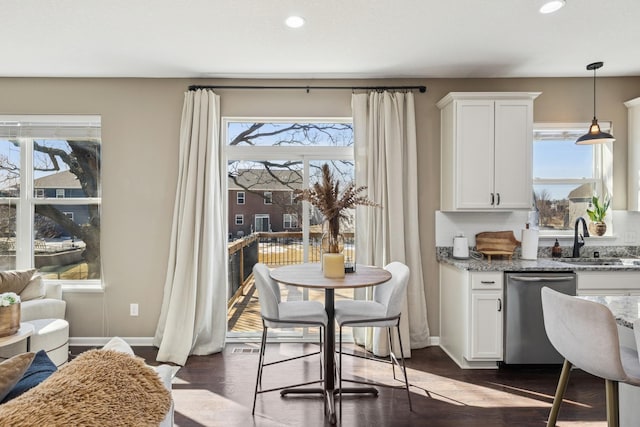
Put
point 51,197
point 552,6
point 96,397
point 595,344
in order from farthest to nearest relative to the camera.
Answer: point 51,197
point 552,6
point 595,344
point 96,397

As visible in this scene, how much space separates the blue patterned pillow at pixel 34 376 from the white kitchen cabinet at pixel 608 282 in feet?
11.4

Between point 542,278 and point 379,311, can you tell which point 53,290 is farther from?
point 542,278

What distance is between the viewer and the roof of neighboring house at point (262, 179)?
11.8ft

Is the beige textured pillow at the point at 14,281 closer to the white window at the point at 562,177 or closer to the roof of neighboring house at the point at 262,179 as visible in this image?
the roof of neighboring house at the point at 262,179

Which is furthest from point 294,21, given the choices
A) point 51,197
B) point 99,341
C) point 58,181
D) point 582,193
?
point 99,341

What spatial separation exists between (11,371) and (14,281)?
2685mm

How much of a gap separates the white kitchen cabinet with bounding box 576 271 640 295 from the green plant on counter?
2.26 ft

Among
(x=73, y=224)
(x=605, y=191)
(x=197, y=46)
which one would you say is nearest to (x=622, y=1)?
(x=605, y=191)

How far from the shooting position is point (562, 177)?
3562mm

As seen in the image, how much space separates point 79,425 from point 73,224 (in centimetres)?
340

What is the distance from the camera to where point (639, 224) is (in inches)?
137

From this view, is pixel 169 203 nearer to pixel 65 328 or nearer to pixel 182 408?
pixel 65 328

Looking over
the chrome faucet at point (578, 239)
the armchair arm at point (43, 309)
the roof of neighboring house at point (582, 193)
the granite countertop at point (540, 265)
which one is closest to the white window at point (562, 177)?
the roof of neighboring house at point (582, 193)

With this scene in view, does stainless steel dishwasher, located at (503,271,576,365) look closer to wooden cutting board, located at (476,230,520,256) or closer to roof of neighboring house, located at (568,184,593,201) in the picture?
wooden cutting board, located at (476,230,520,256)
